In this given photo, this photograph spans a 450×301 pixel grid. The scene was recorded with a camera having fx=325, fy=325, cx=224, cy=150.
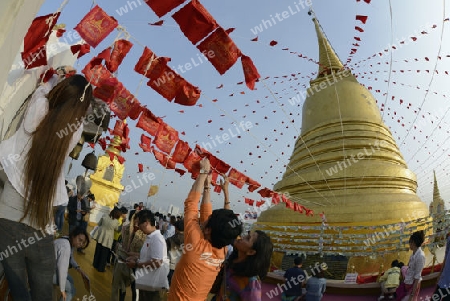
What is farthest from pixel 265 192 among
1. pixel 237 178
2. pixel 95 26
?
pixel 95 26

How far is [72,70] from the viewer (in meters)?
2.66

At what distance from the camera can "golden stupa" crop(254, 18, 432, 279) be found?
8.85m

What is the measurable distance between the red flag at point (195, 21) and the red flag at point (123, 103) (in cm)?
191

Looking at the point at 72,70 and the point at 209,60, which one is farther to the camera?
the point at 209,60

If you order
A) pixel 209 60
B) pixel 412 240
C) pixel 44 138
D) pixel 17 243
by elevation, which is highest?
pixel 209 60

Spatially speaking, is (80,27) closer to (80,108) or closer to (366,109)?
(80,108)

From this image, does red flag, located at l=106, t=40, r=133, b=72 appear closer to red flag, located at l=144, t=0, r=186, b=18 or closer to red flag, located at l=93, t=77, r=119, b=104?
red flag, located at l=93, t=77, r=119, b=104

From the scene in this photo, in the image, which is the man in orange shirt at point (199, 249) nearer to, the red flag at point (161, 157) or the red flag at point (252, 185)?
the red flag at point (161, 157)

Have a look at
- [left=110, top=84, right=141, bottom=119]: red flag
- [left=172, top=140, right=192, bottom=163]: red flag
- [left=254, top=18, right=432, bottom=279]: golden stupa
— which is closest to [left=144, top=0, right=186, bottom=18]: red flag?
[left=110, top=84, right=141, bottom=119]: red flag

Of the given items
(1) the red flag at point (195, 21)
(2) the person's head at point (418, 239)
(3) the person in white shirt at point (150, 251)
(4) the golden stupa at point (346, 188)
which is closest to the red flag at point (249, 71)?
(1) the red flag at point (195, 21)

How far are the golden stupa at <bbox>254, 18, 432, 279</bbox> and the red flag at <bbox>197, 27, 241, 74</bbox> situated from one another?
6.96m

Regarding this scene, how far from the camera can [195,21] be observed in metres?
3.59

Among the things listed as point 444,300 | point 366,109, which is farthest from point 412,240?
point 366,109

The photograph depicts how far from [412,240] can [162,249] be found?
3.95m
